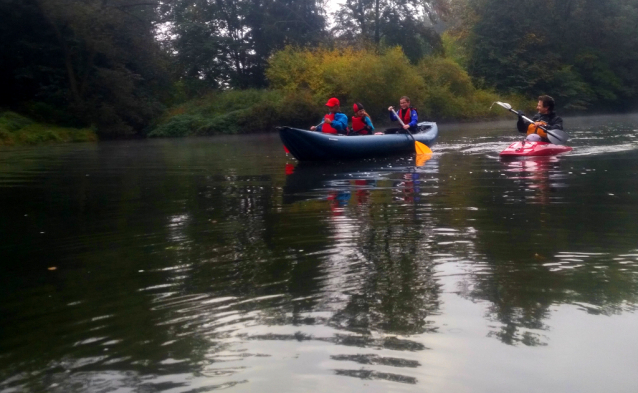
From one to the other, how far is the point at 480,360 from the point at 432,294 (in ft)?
3.20

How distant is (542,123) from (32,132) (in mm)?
19380

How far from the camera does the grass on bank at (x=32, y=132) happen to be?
2552 centimetres

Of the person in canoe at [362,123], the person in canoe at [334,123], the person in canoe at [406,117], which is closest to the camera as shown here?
the person in canoe at [334,123]

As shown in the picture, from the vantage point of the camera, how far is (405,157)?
47.9 feet

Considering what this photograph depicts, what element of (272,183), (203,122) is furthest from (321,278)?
(203,122)

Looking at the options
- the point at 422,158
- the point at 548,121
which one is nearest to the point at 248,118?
the point at 422,158

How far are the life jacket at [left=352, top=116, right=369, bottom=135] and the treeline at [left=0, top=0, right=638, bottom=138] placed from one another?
17.2 m

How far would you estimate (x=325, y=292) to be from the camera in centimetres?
407

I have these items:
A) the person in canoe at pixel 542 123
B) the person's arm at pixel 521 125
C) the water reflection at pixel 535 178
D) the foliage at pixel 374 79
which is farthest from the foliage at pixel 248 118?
the water reflection at pixel 535 178

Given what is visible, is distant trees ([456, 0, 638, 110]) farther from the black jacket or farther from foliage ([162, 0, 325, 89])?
the black jacket

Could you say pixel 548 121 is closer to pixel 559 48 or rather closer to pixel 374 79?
pixel 374 79

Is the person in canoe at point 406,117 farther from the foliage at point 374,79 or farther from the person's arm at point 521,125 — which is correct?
the foliage at point 374,79

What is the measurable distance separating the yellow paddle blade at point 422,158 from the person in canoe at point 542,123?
1875mm

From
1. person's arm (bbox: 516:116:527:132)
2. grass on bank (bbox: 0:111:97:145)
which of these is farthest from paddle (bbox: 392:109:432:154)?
grass on bank (bbox: 0:111:97:145)
